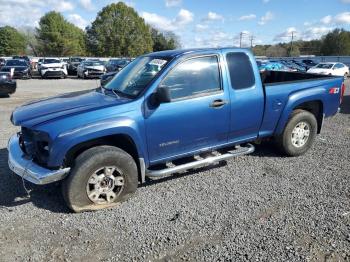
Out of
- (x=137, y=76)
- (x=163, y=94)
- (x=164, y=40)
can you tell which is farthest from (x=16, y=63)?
(x=164, y=40)

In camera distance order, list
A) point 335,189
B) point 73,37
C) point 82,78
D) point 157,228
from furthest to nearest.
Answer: point 73,37 < point 82,78 < point 335,189 < point 157,228

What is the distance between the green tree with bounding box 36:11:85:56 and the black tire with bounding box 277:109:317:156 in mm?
85487

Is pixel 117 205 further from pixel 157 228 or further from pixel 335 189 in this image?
pixel 335 189

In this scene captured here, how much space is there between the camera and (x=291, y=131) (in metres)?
5.76

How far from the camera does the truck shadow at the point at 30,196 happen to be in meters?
4.27

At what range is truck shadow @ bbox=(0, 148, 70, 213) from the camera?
14.0 ft

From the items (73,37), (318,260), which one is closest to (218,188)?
(318,260)

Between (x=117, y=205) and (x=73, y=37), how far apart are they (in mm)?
91141

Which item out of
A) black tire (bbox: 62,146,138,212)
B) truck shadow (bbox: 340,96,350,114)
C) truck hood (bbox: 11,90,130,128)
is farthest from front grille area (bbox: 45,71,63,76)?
black tire (bbox: 62,146,138,212)

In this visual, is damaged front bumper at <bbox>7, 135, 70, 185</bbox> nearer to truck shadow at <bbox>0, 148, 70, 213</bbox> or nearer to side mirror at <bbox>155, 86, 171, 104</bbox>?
truck shadow at <bbox>0, 148, 70, 213</bbox>

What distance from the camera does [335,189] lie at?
4691 millimetres

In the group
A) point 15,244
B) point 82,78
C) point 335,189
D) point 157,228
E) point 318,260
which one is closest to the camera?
point 318,260

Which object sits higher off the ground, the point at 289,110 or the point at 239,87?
the point at 239,87

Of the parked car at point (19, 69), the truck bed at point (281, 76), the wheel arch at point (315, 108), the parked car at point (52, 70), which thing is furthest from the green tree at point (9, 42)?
the wheel arch at point (315, 108)
